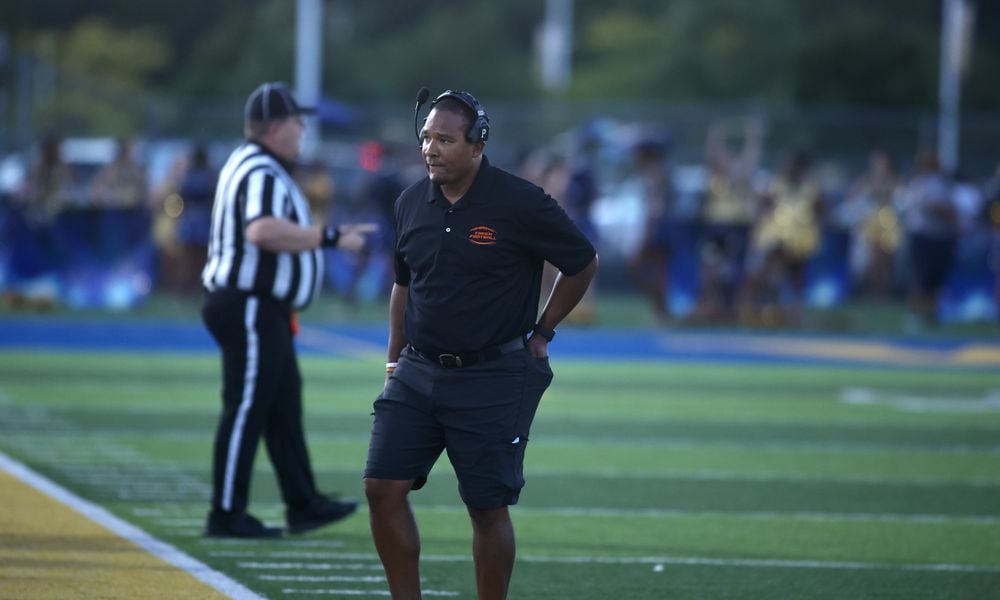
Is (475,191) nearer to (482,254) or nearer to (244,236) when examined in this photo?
(482,254)

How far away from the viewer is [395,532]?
→ 5938 mm

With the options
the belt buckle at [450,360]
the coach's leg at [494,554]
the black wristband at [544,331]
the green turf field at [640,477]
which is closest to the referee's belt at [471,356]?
the belt buckle at [450,360]

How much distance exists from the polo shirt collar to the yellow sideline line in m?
1.92

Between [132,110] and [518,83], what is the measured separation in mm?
32825

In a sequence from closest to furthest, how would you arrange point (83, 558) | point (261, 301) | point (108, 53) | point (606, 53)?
point (83, 558), point (261, 301), point (108, 53), point (606, 53)

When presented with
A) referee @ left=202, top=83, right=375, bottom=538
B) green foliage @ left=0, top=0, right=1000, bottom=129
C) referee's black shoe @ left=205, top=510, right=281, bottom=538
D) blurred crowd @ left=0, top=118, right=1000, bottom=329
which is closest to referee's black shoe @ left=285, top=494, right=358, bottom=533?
referee @ left=202, top=83, right=375, bottom=538

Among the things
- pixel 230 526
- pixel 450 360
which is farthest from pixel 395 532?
pixel 230 526

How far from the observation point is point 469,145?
5.95 meters

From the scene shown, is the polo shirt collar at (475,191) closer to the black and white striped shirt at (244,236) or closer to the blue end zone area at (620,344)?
the black and white striped shirt at (244,236)

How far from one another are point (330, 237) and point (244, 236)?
0.45 meters

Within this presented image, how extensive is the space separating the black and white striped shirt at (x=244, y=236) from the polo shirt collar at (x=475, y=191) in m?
2.33

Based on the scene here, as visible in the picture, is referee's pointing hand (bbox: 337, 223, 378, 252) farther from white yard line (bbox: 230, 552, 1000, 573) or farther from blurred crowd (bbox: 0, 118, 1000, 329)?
blurred crowd (bbox: 0, 118, 1000, 329)

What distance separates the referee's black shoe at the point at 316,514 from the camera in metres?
8.43

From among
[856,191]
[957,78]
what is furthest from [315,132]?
[957,78]
